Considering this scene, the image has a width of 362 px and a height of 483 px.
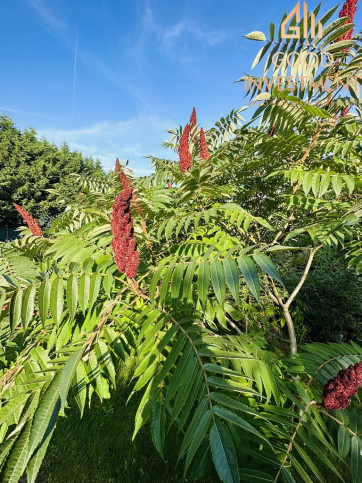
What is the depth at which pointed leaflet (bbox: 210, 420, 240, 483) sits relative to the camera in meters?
0.68

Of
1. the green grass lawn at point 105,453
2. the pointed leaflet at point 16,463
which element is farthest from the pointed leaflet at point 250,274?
the green grass lawn at point 105,453

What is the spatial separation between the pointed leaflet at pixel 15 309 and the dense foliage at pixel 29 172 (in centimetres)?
2938

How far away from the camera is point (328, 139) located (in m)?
2.36

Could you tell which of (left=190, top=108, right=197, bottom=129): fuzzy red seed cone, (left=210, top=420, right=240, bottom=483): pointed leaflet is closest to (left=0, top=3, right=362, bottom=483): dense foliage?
(left=210, top=420, right=240, bottom=483): pointed leaflet

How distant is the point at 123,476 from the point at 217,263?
2721 mm

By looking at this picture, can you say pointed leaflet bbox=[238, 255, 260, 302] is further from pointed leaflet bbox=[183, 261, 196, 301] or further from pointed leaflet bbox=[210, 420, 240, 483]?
pointed leaflet bbox=[210, 420, 240, 483]

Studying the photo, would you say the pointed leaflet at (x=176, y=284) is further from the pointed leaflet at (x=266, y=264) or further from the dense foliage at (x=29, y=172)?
the dense foliage at (x=29, y=172)

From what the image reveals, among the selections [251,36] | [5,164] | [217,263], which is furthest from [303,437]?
[5,164]

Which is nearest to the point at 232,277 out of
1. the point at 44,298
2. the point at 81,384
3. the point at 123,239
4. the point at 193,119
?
the point at 123,239

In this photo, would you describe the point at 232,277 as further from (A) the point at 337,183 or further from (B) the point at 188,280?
(A) the point at 337,183

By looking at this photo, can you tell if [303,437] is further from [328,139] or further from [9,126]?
[9,126]

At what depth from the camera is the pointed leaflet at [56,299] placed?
1265 millimetres

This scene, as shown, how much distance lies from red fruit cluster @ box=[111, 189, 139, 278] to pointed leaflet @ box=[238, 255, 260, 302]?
2.31ft

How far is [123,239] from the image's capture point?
1.58 m
